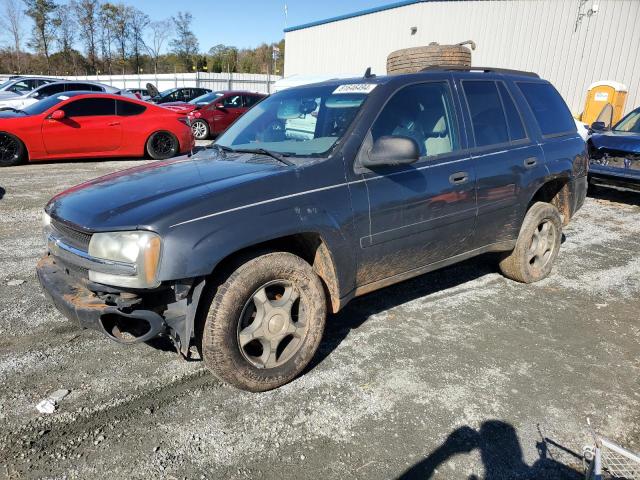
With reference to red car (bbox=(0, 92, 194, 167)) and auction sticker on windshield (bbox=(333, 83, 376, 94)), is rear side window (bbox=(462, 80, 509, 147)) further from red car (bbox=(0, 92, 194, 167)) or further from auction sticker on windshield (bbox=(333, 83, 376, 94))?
red car (bbox=(0, 92, 194, 167))

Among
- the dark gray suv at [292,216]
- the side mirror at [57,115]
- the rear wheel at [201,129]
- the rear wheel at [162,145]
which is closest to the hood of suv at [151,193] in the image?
the dark gray suv at [292,216]

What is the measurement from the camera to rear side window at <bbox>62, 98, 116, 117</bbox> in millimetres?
9781

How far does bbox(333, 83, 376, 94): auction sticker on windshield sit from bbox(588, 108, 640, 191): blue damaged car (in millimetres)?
6412

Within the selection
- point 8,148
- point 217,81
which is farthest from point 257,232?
point 217,81

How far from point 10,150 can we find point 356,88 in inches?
342

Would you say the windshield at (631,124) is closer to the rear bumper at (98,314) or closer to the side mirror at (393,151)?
the side mirror at (393,151)

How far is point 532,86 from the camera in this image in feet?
14.7

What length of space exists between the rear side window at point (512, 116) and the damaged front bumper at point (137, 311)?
2.94 m

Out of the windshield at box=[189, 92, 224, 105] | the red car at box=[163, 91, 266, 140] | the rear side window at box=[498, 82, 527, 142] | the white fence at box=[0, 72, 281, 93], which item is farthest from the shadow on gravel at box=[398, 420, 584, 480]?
the white fence at box=[0, 72, 281, 93]

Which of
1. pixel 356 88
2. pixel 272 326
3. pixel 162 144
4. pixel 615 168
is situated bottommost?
pixel 272 326

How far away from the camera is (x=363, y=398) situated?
9.27 ft

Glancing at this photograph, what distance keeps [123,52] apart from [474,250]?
68.8m

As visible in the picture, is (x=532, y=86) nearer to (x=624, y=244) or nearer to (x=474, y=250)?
(x=474, y=250)

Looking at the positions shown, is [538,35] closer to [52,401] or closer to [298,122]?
[298,122]
